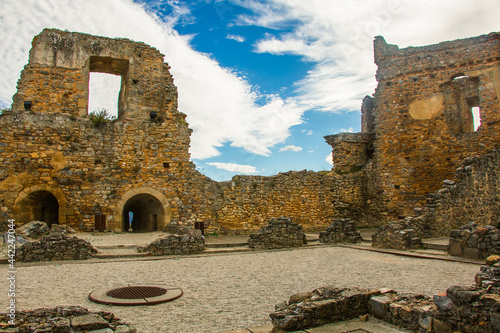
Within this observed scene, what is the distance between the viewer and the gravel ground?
537 centimetres

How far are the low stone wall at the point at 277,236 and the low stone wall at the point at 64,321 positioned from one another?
912 cm

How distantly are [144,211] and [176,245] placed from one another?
8.30m

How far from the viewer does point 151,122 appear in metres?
17.2

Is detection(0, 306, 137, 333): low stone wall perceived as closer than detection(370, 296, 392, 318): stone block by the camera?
Yes

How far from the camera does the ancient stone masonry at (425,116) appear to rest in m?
18.7

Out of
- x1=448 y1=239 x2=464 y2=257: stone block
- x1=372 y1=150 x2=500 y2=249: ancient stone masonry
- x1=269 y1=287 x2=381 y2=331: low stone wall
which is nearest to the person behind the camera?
x1=269 y1=287 x2=381 y2=331: low stone wall

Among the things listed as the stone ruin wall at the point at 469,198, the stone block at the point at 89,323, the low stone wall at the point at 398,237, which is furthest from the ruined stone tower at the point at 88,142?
the stone block at the point at 89,323

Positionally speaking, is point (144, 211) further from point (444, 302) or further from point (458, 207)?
point (444, 302)

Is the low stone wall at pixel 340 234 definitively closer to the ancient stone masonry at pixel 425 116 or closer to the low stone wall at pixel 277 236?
the low stone wall at pixel 277 236

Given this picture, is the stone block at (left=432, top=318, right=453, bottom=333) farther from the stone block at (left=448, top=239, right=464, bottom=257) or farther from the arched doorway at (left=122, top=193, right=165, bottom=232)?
the arched doorway at (left=122, top=193, right=165, bottom=232)

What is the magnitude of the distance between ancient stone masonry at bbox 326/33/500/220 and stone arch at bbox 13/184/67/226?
15.5m

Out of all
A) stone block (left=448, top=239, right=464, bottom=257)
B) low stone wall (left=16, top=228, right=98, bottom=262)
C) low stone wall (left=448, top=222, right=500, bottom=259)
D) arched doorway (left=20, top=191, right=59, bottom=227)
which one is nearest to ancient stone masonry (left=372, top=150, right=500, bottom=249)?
stone block (left=448, top=239, right=464, bottom=257)

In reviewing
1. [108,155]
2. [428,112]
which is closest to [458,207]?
[428,112]

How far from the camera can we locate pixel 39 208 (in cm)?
1630
